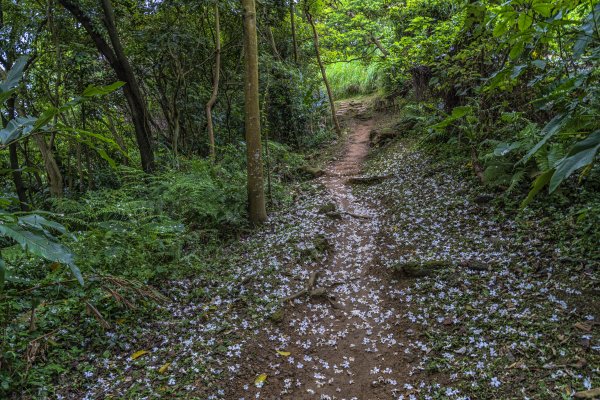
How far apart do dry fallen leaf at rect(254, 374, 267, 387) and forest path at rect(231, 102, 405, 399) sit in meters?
0.03

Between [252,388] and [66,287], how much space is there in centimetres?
318

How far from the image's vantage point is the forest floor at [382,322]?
3781 millimetres

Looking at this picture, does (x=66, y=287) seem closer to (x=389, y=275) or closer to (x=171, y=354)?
(x=171, y=354)

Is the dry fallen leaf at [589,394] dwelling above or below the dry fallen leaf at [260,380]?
above

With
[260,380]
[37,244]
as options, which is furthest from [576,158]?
[260,380]

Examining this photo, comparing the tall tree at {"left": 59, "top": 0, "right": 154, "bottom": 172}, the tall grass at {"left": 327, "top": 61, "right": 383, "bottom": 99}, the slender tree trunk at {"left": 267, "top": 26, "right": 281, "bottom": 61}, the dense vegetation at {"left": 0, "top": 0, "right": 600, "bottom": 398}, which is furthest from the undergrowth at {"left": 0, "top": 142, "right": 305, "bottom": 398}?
the tall grass at {"left": 327, "top": 61, "right": 383, "bottom": 99}

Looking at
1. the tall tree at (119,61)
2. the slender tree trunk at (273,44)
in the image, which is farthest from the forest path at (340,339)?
the slender tree trunk at (273,44)

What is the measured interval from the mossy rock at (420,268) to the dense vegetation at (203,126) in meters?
1.50

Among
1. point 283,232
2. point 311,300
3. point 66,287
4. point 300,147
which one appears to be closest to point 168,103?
point 300,147

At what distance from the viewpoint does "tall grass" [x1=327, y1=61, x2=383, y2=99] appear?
2244 cm

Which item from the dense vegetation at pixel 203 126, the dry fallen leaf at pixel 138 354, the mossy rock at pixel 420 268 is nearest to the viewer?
the dense vegetation at pixel 203 126

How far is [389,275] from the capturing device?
20.3 feet

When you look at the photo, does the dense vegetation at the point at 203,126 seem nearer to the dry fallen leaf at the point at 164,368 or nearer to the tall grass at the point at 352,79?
the dry fallen leaf at the point at 164,368

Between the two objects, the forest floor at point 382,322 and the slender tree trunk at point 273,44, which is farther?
the slender tree trunk at point 273,44
